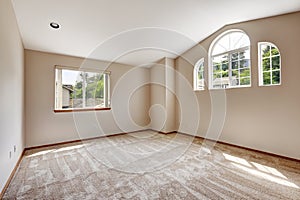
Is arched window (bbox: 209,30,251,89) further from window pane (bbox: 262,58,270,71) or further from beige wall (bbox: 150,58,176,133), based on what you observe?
beige wall (bbox: 150,58,176,133)

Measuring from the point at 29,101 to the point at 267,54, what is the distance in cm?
497

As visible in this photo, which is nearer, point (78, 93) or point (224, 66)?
point (224, 66)

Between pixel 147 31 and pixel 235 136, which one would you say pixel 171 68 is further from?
pixel 235 136

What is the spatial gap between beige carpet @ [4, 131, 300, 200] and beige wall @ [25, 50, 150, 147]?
51cm

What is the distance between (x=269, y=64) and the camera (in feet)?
9.76

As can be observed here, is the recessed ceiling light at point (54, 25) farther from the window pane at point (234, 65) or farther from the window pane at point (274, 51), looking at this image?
the window pane at point (274, 51)

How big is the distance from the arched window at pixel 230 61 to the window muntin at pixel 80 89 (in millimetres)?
2974

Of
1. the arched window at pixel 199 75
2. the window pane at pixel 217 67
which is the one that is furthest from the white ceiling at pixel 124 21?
the window pane at pixel 217 67

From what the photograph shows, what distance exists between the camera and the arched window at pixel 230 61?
333 cm

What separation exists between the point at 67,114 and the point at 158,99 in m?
2.61

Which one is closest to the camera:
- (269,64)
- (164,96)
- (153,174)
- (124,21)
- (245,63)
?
(153,174)

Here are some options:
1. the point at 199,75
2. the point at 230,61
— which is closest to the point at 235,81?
the point at 230,61

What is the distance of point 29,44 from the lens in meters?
3.14

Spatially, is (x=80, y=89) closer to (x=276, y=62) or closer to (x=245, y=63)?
(x=245, y=63)
